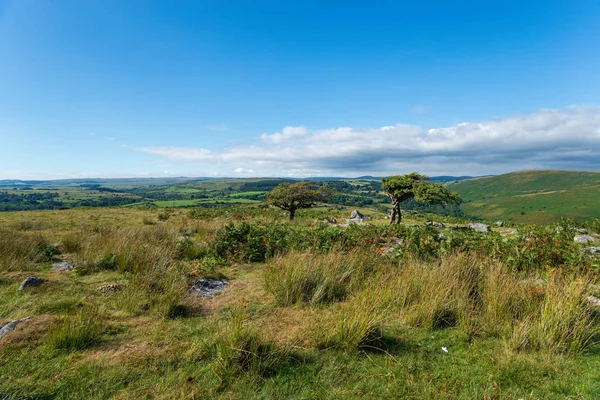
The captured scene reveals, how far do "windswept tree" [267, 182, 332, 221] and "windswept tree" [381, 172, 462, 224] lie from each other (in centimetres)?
651

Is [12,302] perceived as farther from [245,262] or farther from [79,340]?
[245,262]

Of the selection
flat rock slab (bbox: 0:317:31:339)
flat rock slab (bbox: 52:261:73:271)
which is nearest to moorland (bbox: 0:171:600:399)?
flat rock slab (bbox: 0:317:31:339)

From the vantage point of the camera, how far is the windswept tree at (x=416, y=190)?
22.1 metres

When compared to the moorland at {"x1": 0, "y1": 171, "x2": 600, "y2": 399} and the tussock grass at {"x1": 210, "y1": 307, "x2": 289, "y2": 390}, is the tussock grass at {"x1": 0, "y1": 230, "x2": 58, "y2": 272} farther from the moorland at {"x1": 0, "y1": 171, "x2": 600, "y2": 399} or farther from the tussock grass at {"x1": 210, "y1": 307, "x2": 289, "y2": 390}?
the tussock grass at {"x1": 210, "y1": 307, "x2": 289, "y2": 390}

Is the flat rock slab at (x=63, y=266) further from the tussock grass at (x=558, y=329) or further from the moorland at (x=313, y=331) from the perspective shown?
the tussock grass at (x=558, y=329)

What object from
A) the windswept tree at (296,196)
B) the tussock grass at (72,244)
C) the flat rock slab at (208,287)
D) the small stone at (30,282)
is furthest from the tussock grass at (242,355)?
the windswept tree at (296,196)

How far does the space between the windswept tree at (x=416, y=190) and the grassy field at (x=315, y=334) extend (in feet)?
51.9

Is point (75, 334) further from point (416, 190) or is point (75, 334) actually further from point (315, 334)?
point (416, 190)

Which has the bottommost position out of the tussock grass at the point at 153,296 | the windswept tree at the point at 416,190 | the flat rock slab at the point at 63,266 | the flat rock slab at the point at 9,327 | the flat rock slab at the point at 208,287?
the flat rock slab at the point at 208,287

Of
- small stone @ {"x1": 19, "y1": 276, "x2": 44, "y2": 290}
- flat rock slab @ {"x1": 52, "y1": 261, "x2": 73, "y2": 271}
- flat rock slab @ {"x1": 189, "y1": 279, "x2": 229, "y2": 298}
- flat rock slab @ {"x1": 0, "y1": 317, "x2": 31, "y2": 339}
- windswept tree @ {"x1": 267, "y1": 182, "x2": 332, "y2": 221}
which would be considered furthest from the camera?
windswept tree @ {"x1": 267, "y1": 182, "x2": 332, "y2": 221}

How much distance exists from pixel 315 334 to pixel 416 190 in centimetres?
2134

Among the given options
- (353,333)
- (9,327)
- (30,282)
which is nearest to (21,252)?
(30,282)

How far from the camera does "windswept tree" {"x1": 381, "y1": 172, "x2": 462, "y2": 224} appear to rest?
22125 mm

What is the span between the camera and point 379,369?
339 centimetres
